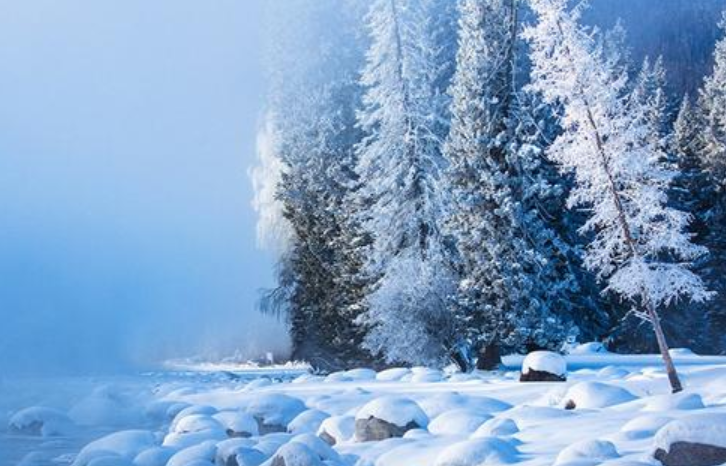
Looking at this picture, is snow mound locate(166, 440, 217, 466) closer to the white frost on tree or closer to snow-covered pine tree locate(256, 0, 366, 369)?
snow-covered pine tree locate(256, 0, 366, 369)

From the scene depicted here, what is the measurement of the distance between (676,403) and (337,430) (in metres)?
5.98

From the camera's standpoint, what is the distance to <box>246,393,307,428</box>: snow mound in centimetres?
1852

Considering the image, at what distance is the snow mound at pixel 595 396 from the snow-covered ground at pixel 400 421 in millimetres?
22

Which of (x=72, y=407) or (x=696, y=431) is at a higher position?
(x=72, y=407)

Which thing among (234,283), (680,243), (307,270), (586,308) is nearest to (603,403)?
(680,243)

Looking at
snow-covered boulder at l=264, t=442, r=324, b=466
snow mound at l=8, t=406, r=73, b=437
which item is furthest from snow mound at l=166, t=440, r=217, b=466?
snow mound at l=8, t=406, r=73, b=437

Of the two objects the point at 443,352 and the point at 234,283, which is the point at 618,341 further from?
the point at 234,283

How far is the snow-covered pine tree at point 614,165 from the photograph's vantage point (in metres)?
17.3

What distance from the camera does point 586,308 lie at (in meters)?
29.0

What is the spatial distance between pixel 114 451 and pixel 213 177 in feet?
131

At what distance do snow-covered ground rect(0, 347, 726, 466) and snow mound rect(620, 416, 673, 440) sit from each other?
0.02m

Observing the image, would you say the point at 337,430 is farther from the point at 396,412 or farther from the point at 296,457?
the point at 296,457

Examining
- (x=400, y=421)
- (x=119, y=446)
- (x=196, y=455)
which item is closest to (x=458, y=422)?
(x=400, y=421)

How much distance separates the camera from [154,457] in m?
13.3
